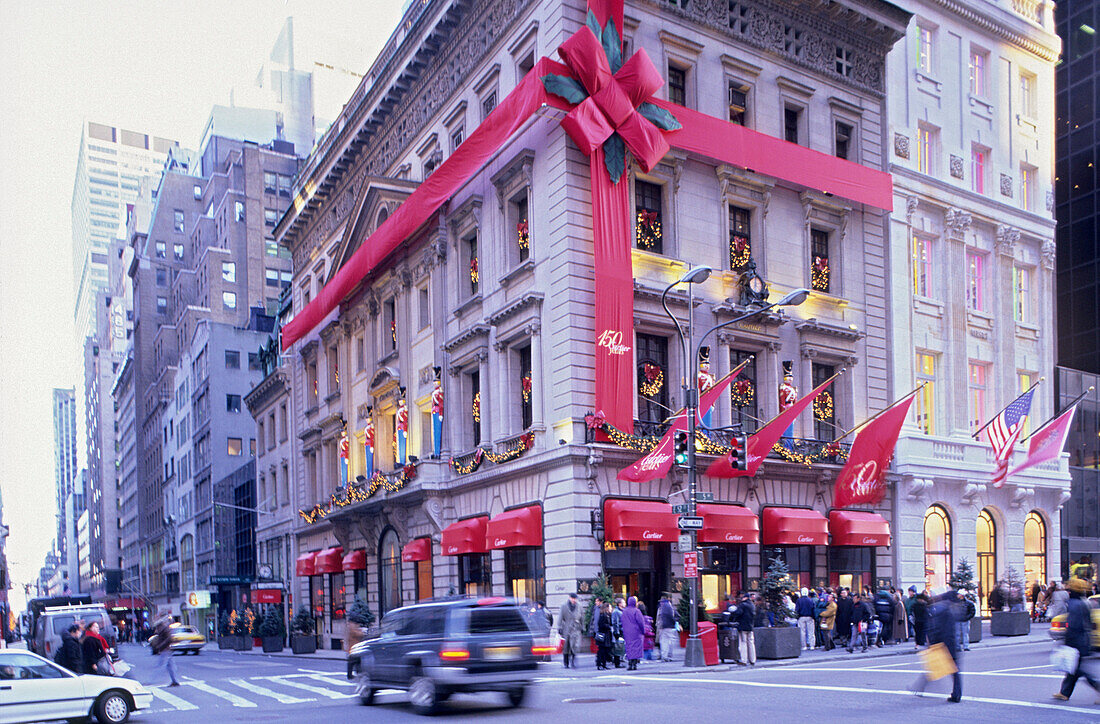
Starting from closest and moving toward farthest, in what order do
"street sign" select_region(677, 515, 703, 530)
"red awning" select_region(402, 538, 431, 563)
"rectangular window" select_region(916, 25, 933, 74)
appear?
"street sign" select_region(677, 515, 703, 530) < "red awning" select_region(402, 538, 431, 563) < "rectangular window" select_region(916, 25, 933, 74)

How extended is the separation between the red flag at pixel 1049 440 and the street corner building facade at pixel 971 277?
3046 mm

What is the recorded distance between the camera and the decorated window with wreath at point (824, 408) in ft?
115

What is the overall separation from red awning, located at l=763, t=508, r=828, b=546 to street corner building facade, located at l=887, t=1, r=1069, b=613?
5.13m

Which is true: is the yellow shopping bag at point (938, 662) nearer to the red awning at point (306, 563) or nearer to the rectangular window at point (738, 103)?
the rectangular window at point (738, 103)

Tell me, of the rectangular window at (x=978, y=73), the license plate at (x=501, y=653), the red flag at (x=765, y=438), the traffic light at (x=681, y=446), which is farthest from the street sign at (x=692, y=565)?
the rectangular window at (x=978, y=73)

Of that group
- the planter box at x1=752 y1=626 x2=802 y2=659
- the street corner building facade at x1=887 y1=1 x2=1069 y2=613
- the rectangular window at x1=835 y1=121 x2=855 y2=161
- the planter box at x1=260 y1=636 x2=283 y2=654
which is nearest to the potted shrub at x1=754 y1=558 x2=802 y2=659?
the planter box at x1=752 y1=626 x2=802 y2=659

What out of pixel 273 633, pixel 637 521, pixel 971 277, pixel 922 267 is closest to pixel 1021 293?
pixel 971 277

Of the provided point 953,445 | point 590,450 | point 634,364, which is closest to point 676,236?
point 634,364

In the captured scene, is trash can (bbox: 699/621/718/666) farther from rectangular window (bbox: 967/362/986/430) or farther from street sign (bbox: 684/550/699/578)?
rectangular window (bbox: 967/362/986/430)

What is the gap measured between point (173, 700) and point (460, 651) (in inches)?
369

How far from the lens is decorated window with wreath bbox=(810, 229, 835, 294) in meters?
35.7

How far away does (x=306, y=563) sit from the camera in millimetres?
51125

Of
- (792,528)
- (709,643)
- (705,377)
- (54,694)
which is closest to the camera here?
(54,694)

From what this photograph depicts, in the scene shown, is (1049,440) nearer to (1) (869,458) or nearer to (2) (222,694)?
(1) (869,458)
